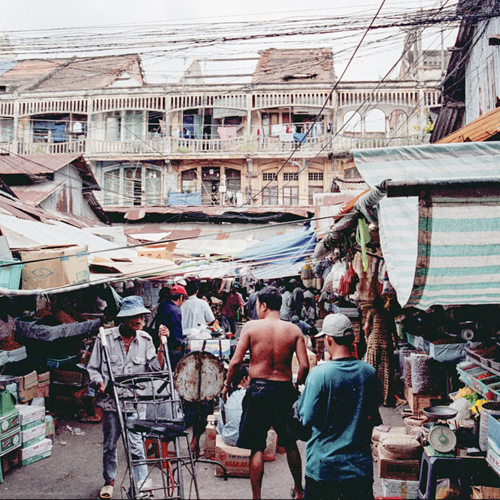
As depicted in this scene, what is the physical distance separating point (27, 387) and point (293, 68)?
86.7ft

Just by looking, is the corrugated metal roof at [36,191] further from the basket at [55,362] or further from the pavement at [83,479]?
the pavement at [83,479]

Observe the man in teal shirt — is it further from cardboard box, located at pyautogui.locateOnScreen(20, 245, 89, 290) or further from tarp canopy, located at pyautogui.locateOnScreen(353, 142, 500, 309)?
cardboard box, located at pyautogui.locateOnScreen(20, 245, 89, 290)

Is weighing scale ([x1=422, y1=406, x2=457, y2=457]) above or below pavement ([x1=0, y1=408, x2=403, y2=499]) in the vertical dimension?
above

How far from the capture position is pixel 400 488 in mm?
4527

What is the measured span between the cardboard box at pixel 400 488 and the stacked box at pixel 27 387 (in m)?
4.91

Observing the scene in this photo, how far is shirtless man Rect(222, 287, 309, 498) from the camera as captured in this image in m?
3.93

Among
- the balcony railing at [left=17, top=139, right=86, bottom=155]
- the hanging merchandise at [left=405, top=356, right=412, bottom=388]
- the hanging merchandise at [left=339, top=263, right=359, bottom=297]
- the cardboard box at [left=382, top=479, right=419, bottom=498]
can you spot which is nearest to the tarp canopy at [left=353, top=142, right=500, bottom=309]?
the cardboard box at [left=382, top=479, right=419, bottom=498]

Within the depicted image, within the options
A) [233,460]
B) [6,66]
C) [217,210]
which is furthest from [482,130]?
[6,66]

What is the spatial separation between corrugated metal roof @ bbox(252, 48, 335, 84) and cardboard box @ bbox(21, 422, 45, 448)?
2418cm

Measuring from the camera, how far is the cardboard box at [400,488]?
14.8 feet

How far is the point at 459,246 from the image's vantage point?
2887 mm

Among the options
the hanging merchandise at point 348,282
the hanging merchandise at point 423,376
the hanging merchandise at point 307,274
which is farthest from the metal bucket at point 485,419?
the hanging merchandise at point 307,274

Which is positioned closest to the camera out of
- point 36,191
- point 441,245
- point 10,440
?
point 441,245

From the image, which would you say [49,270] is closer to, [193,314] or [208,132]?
[193,314]
